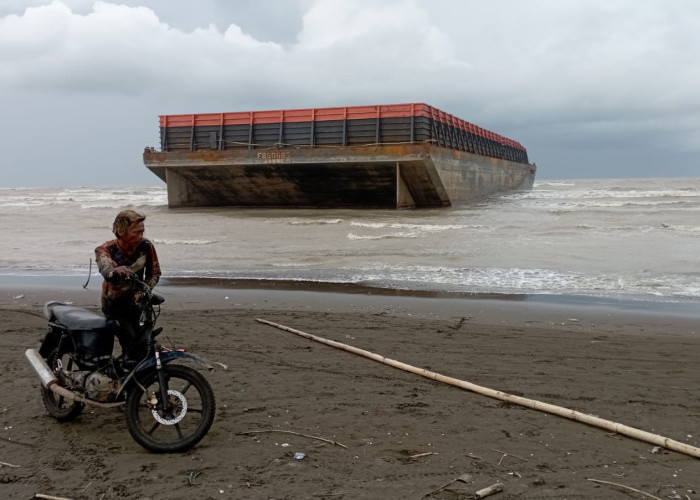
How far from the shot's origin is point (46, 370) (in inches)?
153

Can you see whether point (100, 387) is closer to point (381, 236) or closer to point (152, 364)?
point (152, 364)

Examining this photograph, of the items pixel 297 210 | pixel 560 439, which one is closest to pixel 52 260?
pixel 560 439

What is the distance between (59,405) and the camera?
4059mm

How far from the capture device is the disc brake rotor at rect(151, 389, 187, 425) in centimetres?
359

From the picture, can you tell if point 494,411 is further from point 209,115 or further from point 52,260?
point 209,115

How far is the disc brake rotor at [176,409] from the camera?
359 centimetres

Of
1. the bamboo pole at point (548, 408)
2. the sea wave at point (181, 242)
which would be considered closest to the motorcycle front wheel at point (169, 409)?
the bamboo pole at point (548, 408)

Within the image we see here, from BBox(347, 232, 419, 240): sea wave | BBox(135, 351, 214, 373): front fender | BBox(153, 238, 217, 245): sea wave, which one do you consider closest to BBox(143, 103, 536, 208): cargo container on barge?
BBox(347, 232, 419, 240): sea wave

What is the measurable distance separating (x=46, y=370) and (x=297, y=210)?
2558 cm

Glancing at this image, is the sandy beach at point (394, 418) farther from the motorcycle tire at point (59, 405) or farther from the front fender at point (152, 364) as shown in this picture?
the front fender at point (152, 364)

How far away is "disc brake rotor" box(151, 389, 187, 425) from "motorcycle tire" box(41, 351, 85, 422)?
739mm

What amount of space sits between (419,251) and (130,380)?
10.9 meters

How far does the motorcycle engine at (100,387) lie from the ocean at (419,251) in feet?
20.7

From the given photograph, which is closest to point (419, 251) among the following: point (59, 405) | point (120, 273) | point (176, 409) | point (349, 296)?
point (349, 296)
